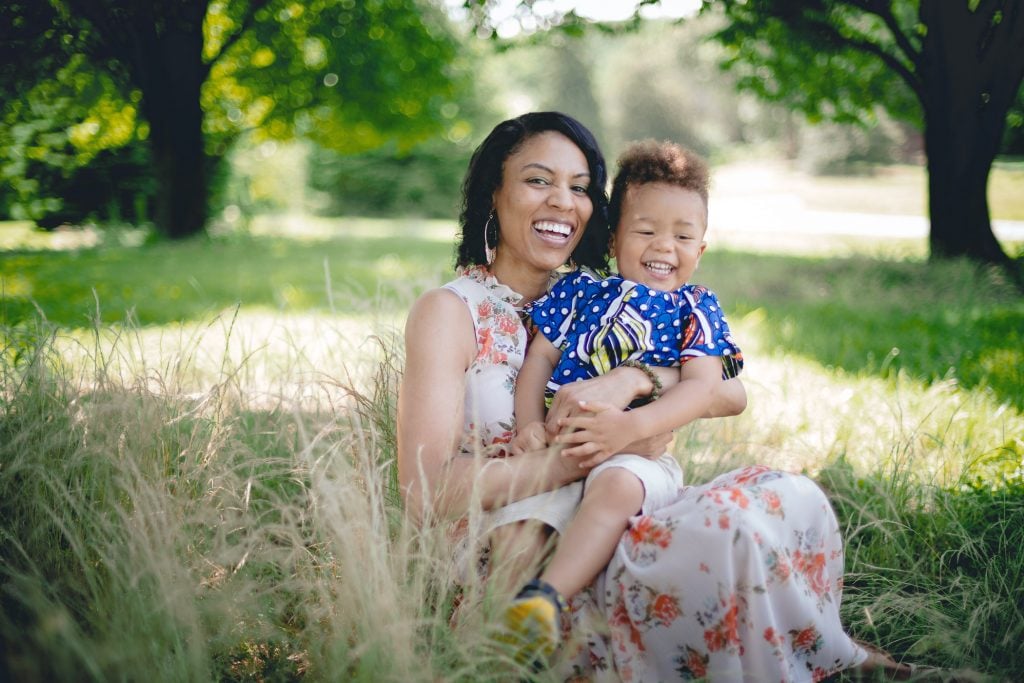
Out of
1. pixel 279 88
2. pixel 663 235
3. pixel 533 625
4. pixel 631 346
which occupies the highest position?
pixel 279 88

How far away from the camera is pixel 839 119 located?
31.8 feet

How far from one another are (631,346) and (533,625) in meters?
0.95

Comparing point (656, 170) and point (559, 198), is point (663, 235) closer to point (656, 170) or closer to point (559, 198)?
point (656, 170)

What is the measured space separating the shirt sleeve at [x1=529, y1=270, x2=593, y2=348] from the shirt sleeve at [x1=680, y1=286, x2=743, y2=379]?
13.6 inches

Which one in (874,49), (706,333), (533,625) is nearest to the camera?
(533,625)

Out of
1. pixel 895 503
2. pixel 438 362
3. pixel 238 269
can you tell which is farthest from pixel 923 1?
pixel 238 269

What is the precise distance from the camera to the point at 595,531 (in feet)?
6.40

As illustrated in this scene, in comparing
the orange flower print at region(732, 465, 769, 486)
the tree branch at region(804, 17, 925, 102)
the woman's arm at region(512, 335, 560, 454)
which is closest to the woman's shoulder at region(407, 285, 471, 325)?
the woman's arm at region(512, 335, 560, 454)

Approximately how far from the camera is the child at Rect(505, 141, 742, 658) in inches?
78.0

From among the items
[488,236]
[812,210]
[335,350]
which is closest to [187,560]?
[488,236]

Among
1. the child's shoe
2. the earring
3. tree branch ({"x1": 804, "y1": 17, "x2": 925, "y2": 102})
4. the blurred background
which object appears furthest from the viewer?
tree branch ({"x1": 804, "y1": 17, "x2": 925, "y2": 102})

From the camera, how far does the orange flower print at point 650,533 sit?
1.89 metres

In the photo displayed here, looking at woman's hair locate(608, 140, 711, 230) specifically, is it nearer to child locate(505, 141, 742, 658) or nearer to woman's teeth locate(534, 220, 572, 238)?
child locate(505, 141, 742, 658)

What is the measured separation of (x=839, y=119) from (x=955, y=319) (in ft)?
15.8
